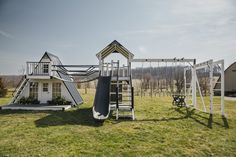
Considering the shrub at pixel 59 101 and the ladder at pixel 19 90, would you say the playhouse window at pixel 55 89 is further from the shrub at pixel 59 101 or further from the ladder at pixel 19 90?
the ladder at pixel 19 90

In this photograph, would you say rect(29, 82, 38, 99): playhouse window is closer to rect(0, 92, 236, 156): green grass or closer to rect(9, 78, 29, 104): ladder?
rect(9, 78, 29, 104): ladder

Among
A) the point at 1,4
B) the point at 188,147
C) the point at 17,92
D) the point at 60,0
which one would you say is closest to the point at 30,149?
the point at 1,4

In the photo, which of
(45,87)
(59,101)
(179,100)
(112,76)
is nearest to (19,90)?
(45,87)

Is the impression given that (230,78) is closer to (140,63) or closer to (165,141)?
(140,63)

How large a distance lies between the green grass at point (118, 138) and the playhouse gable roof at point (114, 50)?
4495mm

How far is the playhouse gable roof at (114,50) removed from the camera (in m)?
10.7

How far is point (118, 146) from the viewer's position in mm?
5051

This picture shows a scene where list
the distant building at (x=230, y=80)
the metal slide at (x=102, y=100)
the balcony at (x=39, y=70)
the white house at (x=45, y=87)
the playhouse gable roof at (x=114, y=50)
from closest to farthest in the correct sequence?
the metal slide at (x=102, y=100), the playhouse gable roof at (x=114, y=50), the balcony at (x=39, y=70), the white house at (x=45, y=87), the distant building at (x=230, y=80)

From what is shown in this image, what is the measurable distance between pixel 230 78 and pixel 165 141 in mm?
20397

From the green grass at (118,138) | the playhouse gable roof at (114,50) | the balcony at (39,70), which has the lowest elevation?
the green grass at (118,138)

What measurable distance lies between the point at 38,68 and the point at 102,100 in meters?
6.02

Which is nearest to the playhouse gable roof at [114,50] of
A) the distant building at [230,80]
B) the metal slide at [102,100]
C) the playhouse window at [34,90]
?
the metal slide at [102,100]

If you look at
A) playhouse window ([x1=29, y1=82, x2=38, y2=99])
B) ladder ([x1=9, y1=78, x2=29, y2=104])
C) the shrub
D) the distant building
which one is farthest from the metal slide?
the distant building

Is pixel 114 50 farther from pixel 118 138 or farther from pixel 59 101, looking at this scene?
pixel 118 138
